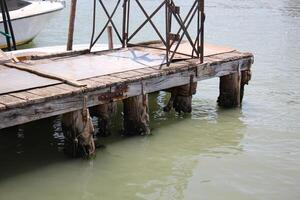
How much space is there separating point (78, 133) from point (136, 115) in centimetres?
153

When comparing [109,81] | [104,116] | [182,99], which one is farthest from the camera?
[182,99]

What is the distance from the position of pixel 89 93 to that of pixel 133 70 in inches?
63.3

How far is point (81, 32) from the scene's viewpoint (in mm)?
25172

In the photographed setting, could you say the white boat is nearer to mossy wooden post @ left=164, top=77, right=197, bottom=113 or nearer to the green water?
the green water

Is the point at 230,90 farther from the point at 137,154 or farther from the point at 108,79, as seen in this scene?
the point at 108,79

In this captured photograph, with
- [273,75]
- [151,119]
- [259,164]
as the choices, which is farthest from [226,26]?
[259,164]

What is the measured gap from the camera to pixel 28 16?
19.8m

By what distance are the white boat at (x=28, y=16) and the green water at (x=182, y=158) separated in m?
8.53

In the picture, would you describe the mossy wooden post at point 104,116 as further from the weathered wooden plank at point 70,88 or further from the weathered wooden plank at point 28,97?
the weathered wooden plank at point 28,97

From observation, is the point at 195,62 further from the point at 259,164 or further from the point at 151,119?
A: the point at 259,164

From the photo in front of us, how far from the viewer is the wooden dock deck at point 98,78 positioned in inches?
313

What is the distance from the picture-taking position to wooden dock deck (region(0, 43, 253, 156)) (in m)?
7.95

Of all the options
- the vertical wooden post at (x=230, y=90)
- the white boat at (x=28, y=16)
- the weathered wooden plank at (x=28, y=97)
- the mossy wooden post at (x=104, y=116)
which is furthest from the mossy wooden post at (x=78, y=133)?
the white boat at (x=28, y=16)

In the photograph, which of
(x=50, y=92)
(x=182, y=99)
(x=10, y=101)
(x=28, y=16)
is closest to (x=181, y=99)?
(x=182, y=99)
